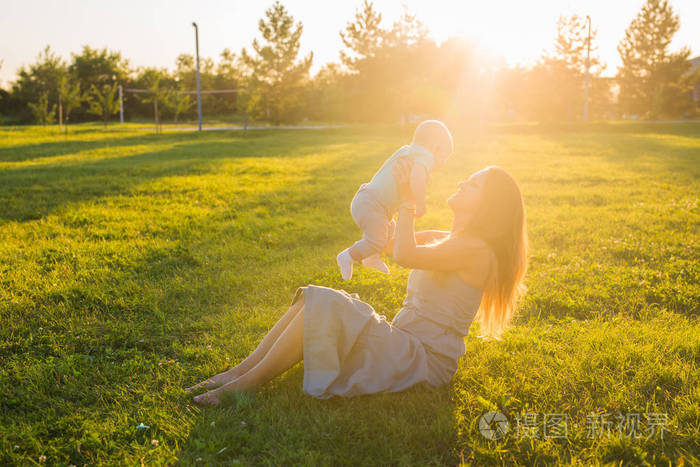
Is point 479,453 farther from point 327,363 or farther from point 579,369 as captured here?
point 579,369

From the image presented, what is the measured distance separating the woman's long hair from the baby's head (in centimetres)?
45

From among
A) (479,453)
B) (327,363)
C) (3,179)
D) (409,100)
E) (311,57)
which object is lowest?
(479,453)

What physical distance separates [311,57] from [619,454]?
140ft

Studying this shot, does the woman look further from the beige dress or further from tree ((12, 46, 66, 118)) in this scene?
tree ((12, 46, 66, 118))

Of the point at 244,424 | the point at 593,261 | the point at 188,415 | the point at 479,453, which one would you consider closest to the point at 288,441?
the point at 244,424

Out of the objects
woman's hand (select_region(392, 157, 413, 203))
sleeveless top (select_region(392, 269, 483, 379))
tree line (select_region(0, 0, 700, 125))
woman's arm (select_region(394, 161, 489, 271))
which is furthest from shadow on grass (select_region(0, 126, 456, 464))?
tree line (select_region(0, 0, 700, 125))

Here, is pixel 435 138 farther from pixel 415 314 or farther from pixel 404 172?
pixel 415 314

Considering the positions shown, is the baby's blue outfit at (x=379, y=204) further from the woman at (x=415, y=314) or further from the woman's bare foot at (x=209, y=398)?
the woman's bare foot at (x=209, y=398)

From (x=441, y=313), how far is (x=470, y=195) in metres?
0.80

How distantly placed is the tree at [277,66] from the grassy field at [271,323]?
103 feet

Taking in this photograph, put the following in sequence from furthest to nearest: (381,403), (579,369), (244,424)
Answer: (579,369) < (381,403) < (244,424)

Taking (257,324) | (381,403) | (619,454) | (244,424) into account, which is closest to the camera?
(619,454)

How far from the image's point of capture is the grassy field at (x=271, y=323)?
295 centimetres

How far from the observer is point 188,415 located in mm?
3213
